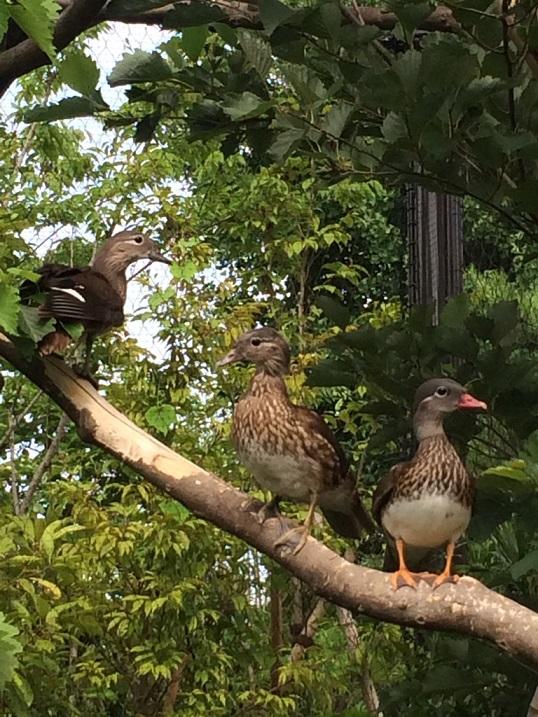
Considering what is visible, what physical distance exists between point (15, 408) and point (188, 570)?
125 cm

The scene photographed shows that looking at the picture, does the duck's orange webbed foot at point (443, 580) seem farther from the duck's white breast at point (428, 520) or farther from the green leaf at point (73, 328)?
the green leaf at point (73, 328)

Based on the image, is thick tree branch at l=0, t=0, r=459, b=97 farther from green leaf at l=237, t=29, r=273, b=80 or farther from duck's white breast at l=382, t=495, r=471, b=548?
duck's white breast at l=382, t=495, r=471, b=548

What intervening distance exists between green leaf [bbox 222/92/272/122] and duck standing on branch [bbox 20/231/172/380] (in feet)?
1.35

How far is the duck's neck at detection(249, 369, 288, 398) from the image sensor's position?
215 cm

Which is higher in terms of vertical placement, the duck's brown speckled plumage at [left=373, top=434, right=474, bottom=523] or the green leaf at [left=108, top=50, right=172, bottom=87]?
the green leaf at [left=108, top=50, right=172, bottom=87]

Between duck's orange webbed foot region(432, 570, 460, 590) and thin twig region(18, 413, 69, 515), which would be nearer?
duck's orange webbed foot region(432, 570, 460, 590)

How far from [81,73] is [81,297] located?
0.40 m

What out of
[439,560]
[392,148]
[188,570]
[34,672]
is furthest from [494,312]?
[188,570]

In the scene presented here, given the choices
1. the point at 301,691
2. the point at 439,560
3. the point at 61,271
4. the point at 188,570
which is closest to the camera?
the point at 61,271

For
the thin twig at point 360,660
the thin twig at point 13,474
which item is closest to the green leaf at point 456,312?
the thin twig at point 360,660

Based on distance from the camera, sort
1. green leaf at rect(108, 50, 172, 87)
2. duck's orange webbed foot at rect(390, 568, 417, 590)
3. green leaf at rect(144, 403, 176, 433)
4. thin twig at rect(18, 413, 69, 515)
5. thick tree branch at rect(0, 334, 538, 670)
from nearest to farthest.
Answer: thick tree branch at rect(0, 334, 538, 670) → duck's orange webbed foot at rect(390, 568, 417, 590) → green leaf at rect(108, 50, 172, 87) → green leaf at rect(144, 403, 176, 433) → thin twig at rect(18, 413, 69, 515)

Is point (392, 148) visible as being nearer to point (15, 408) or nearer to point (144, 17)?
point (144, 17)

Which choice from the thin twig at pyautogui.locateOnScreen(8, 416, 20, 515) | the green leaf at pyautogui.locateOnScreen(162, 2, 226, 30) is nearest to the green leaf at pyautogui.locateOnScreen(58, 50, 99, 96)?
the green leaf at pyautogui.locateOnScreen(162, 2, 226, 30)

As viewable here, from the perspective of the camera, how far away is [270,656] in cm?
396
